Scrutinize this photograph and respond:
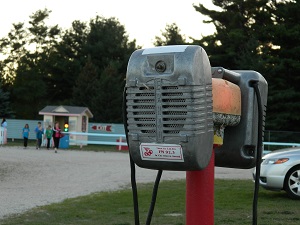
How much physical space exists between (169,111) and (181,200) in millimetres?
9976

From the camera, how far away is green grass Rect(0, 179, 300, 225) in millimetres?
10133

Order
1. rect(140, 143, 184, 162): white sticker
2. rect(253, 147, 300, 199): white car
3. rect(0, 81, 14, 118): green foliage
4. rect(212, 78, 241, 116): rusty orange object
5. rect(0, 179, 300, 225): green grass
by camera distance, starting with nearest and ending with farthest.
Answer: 1. rect(140, 143, 184, 162): white sticker
2. rect(212, 78, 241, 116): rusty orange object
3. rect(0, 179, 300, 225): green grass
4. rect(253, 147, 300, 199): white car
5. rect(0, 81, 14, 118): green foliage

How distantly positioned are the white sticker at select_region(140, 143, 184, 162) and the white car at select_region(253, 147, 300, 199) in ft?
33.8

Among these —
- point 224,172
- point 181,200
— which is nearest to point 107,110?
point 224,172

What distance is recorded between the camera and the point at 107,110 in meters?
62.2

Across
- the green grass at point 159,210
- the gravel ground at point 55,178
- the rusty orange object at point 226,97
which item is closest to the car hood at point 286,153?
the green grass at point 159,210

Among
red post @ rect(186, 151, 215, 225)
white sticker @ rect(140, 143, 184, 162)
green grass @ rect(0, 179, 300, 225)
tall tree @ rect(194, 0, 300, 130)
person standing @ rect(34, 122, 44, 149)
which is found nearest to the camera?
white sticker @ rect(140, 143, 184, 162)

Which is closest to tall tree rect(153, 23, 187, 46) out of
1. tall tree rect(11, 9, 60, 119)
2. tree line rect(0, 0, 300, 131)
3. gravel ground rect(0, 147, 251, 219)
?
tree line rect(0, 0, 300, 131)

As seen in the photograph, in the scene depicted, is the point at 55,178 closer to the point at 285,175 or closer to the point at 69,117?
the point at 285,175

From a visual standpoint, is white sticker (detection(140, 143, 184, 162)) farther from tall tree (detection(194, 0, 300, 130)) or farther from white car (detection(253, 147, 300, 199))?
tall tree (detection(194, 0, 300, 130))

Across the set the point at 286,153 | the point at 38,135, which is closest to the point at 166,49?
the point at 286,153

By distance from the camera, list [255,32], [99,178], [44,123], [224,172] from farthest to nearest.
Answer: [255,32]
[44,123]
[224,172]
[99,178]

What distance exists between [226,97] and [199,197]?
58cm

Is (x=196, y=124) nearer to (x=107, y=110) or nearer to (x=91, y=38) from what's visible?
(x=107, y=110)
